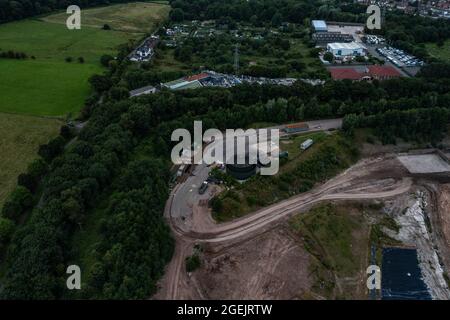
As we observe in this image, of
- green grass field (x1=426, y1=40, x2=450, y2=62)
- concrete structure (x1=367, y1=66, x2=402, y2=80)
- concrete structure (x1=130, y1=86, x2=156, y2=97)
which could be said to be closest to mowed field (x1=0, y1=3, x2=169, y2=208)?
concrete structure (x1=130, y1=86, x2=156, y2=97)

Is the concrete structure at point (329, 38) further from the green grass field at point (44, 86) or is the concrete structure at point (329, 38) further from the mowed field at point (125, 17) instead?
the green grass field at point (44, 86)

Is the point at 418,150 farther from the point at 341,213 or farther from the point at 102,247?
the point at 102,247

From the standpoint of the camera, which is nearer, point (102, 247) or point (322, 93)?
point (102, 247)

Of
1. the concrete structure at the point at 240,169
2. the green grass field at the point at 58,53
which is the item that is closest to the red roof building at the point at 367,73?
the concrete structure at the point at 240,169

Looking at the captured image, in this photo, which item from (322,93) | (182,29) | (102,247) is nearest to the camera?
(102,247)

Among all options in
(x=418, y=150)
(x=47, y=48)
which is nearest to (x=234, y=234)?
(x=418, y=150)

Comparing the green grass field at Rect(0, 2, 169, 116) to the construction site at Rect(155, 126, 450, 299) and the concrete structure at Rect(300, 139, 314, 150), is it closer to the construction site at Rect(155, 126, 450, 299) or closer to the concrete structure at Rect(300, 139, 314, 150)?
the construction site at Rect(155, 126, 450, 299)
